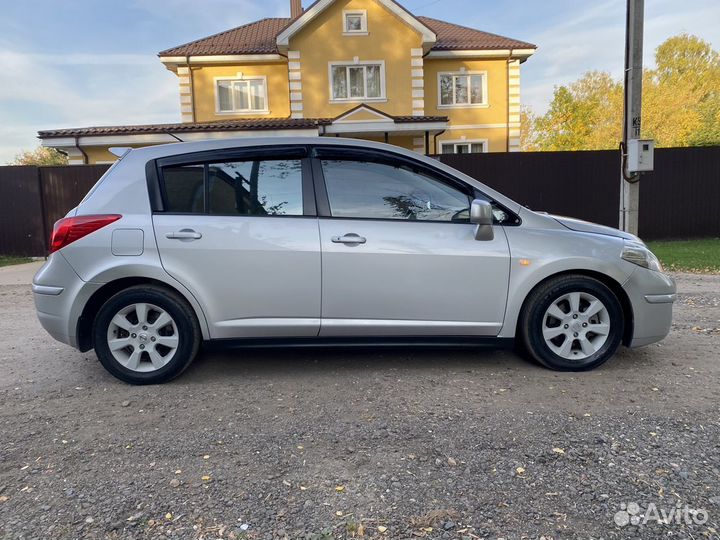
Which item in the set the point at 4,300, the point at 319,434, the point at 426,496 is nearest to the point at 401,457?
the point at 426,496

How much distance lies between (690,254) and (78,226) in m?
11.2

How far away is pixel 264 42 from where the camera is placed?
22.0 meters

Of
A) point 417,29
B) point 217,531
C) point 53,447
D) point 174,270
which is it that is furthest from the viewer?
point 417,29

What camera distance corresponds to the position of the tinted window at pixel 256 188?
3.84 metres

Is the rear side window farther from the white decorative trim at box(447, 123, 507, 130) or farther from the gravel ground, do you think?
the white decorative trim at box(447, 123, 507, 130)

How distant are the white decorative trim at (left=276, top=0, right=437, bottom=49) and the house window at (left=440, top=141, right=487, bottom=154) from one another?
432cm

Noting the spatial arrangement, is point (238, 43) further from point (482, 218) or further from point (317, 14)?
point (482, 218)

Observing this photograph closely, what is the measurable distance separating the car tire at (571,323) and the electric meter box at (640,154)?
5.22m

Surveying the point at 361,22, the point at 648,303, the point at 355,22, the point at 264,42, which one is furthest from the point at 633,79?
the point at 264,42

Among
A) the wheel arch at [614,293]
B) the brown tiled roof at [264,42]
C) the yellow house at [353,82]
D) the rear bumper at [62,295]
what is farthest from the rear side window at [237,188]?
the brown tiled roof at [264,42]

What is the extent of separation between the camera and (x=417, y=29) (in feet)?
64.7

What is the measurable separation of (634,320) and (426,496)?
96.5 inches

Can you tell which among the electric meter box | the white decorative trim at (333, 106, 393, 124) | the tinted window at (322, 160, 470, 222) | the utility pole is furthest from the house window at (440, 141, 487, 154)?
the tinted window at (322, 160, 470, 222)

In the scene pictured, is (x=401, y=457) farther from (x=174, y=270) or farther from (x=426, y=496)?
(x=174, y=270)
